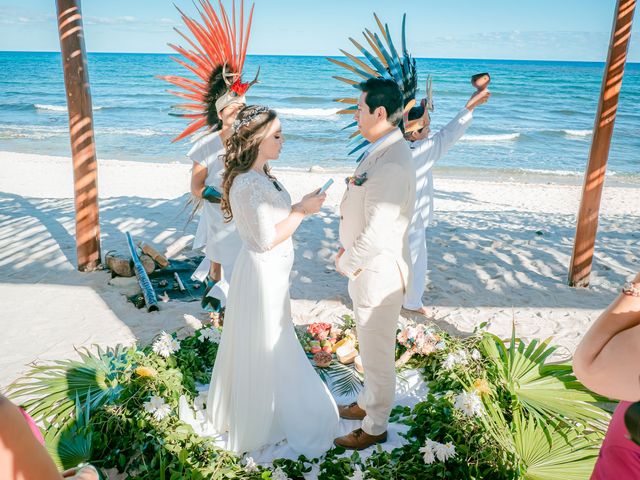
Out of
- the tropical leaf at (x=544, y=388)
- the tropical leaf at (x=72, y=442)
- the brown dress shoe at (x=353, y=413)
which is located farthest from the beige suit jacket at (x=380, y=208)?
the tropical leaf at (x=72, y=442)

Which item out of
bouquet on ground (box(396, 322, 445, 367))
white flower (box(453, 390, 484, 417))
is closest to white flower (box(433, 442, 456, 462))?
white flower (box(453, 390, 484, 417))

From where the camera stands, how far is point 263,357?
324 cm

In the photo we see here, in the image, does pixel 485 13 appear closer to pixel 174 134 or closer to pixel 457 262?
pixel 174 134

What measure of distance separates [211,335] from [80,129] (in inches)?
123

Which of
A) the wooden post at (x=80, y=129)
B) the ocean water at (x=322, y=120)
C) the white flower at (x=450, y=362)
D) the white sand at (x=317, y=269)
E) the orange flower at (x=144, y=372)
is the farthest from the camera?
the ocean water at (x=322, y=120)

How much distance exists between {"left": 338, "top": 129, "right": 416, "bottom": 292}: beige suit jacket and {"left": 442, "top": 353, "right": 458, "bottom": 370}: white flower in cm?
116

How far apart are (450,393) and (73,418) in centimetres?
248

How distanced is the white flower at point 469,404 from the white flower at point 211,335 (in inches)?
83.0

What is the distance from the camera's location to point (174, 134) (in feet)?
74.0

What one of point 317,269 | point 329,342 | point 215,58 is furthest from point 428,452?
point 317,269

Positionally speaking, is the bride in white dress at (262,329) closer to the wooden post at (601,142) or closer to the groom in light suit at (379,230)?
the groom in light suit at (379,230)

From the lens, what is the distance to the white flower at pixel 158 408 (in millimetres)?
3330

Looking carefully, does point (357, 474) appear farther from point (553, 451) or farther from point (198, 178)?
point (198, 178)

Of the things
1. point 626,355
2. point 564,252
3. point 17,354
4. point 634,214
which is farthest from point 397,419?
point 634,214
